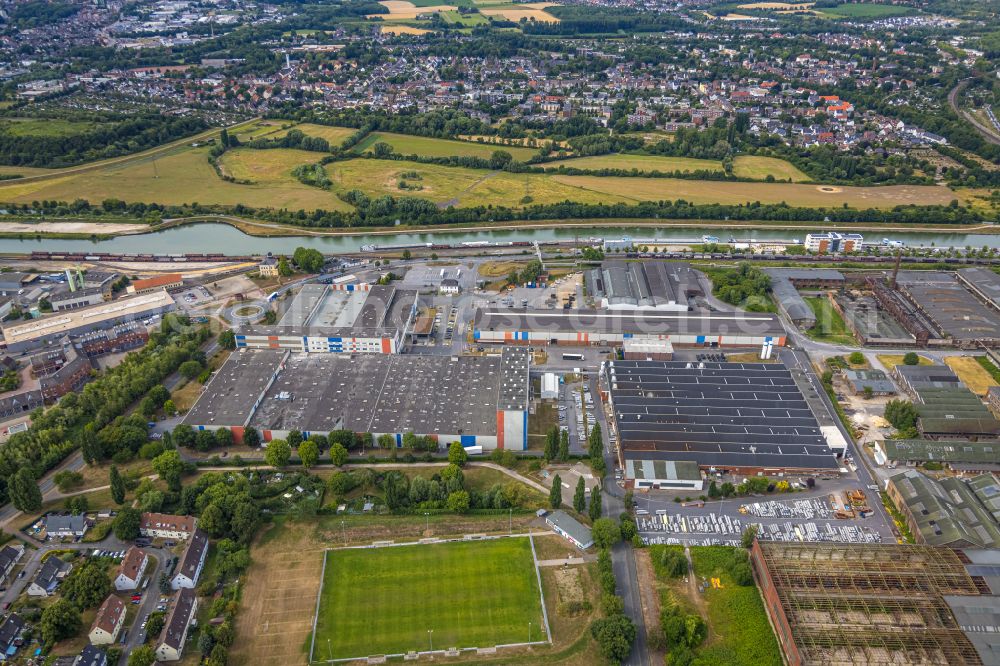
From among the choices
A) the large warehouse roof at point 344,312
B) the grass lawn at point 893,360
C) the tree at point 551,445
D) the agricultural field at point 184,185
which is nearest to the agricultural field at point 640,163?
the agricultural field at point 184,185

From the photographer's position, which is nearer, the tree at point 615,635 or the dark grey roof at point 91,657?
the dark grey roof at point 91,657

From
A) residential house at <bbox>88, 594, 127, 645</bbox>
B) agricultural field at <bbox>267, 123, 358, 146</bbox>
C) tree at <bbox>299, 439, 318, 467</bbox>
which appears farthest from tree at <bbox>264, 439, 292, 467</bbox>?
agricultural field at <bbox>267, 123, 358, 146</bbox>

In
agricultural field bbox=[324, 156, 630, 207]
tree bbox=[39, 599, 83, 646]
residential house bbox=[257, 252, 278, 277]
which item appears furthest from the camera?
agricultural field bbox=[324, 156, 630, 207]

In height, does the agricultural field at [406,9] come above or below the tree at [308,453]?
above

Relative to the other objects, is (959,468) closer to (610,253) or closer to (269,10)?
(610,253)

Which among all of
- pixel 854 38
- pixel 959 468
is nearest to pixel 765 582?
pixel 959 468

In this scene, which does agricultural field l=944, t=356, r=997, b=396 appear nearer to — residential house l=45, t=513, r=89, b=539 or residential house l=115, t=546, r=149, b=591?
residential house l=115, t=546, r=149, b=591

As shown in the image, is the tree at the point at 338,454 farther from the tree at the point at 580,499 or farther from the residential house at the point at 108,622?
the tree at the point at 580,499
